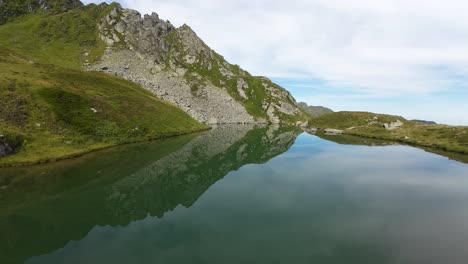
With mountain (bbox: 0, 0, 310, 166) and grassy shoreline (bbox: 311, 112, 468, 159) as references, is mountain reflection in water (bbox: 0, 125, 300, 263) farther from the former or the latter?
grassy shoreline (bbox: 311, 112, 468, 159)

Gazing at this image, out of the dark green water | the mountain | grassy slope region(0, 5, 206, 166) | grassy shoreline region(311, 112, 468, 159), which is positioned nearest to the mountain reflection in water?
the dark green water

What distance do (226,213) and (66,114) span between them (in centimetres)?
6177

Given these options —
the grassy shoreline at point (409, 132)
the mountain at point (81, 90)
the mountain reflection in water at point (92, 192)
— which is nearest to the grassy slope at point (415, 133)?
the grassy shoreline at point (409, 132)

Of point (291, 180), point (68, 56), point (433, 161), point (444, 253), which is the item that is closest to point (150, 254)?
point (444, 253)

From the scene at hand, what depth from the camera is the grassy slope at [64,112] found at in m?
61.7

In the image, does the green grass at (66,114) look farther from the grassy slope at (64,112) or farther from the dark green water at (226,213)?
the dark green water at (226,213)

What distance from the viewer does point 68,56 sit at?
15738 centimetres

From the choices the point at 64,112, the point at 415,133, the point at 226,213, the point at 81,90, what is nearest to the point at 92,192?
the point at 226,213

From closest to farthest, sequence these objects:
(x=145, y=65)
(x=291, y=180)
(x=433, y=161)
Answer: (x=291, y=180), (x=433, y=161), (x=145, y=65)

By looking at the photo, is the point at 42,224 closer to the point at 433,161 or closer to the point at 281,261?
the point at 281,261

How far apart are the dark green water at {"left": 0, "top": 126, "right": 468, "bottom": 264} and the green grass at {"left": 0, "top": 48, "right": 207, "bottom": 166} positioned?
298 inches

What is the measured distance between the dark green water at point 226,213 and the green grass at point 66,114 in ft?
24.8

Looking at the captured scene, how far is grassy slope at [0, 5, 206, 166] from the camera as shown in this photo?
202 feet

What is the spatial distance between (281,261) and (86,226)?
75.5 feet
